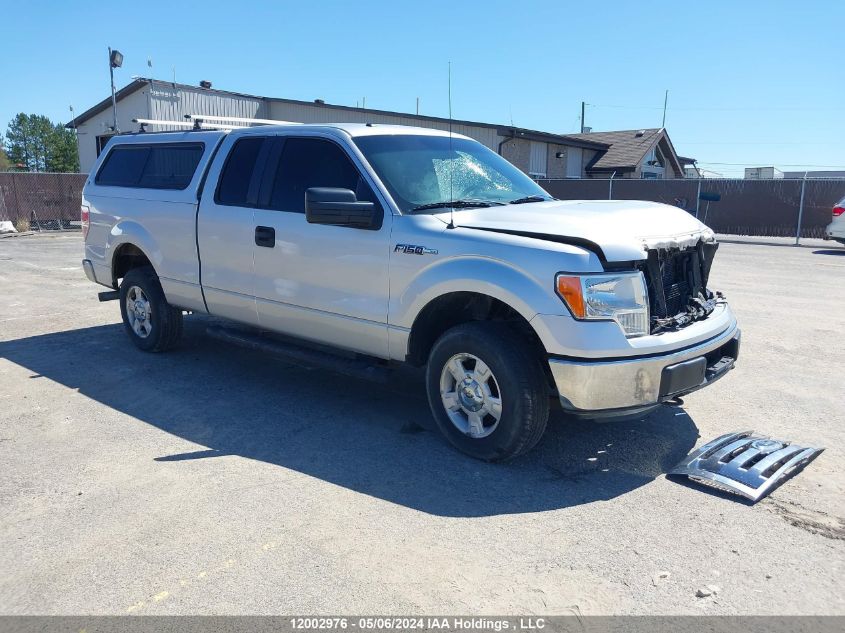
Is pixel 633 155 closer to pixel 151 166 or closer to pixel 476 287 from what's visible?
pixel 151 166

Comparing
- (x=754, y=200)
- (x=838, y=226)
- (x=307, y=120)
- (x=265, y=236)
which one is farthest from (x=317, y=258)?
(x=307, y=120)

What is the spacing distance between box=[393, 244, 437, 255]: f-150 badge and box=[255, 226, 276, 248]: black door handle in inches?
49.5

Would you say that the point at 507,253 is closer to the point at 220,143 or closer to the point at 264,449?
the point at 264,449

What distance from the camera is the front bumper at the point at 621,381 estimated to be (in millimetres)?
3893

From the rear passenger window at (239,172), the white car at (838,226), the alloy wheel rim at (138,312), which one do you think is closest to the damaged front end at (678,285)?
the rear passenger window at (239,172)

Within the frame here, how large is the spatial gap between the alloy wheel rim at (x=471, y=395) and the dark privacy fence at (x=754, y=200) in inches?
724

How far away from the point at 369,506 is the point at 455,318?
149 centimetres

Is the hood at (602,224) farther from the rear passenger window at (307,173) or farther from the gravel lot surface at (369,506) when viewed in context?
the gravel lot surface at (369,506)

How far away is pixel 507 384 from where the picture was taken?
13.4 ft

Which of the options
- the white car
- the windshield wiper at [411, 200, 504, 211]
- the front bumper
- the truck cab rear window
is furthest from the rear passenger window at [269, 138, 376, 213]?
the white car

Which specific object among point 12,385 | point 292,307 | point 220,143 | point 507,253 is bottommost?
point 12,385

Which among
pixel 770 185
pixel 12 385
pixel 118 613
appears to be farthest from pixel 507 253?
pixel 770 185

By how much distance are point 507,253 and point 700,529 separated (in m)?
1.79

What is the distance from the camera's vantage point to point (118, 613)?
2.90 meters
